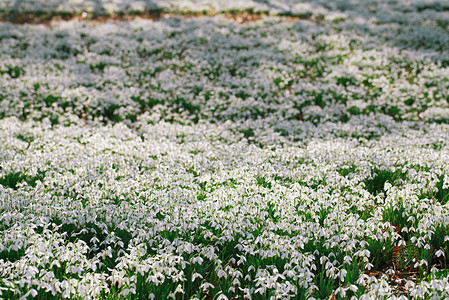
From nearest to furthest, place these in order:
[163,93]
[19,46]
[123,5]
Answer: [163,93]
[19,46]
[123,5]

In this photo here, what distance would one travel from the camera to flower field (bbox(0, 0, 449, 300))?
348cm

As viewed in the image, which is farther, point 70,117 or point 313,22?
point 313,22

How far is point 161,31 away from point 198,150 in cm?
902

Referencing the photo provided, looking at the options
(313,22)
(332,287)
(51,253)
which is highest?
(313,22)

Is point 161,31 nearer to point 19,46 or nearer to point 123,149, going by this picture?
point 19,46

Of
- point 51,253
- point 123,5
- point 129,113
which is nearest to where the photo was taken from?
point 51,253

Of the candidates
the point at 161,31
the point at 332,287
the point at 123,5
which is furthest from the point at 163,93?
the point at 123,5

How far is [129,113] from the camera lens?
27.3 feet

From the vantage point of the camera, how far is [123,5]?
712 inches

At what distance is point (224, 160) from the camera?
5.83 metres

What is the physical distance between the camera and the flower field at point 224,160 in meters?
3.48

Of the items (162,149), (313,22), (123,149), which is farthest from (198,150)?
(313,22)

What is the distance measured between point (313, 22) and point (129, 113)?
35.9 feet

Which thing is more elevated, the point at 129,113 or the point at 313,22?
the point at 313,22
